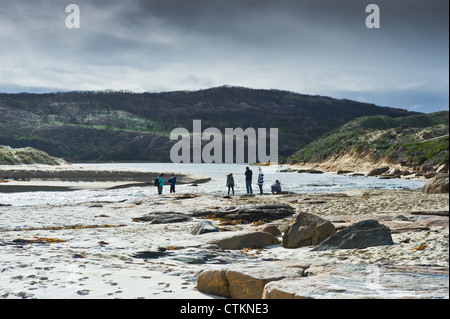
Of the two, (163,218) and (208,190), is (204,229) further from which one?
(208,190)

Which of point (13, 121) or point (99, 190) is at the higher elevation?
point (13, 121)

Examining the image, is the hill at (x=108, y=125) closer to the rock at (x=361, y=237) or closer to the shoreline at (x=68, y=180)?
the shoreline at (x=68, y=180)

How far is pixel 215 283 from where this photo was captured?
15.5 ft

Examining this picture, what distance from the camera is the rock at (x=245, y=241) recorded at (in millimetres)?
8062

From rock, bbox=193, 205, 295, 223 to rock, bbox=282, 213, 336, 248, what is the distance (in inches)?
197

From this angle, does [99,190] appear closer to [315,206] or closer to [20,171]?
[20,171]

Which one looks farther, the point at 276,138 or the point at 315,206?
the point at 276,138

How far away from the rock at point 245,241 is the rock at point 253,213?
449 centimetres

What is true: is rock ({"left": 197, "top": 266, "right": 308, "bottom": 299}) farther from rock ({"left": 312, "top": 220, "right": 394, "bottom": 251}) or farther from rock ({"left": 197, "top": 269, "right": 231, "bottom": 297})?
rock ({"left": 312, "top": 220, "right": 394, "bottom": 251})

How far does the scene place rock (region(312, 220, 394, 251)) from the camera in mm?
6312

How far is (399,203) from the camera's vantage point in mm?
15164

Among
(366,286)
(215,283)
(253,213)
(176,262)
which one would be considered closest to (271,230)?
(176,262)
